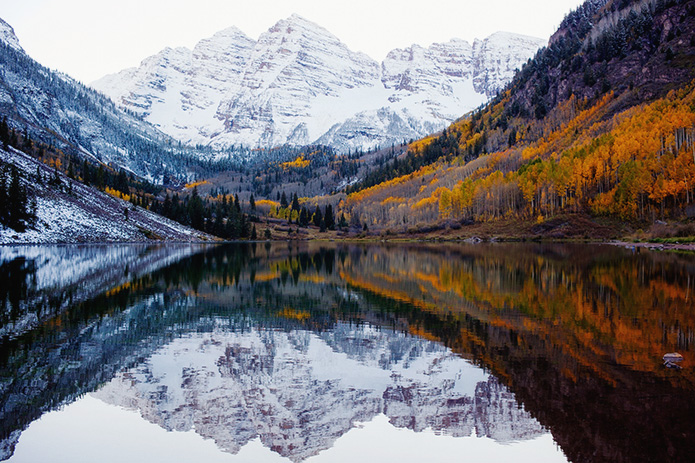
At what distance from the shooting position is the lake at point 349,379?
380 inches

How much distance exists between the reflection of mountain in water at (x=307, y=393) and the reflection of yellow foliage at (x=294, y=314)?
528 cm

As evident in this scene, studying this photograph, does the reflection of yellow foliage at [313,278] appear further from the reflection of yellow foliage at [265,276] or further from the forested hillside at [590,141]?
the forested hillside at [590,141]

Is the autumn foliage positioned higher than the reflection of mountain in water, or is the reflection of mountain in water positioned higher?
the autumn foliage

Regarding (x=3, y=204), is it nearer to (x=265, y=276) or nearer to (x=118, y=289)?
(x=265, y=276)

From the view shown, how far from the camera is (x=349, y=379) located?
13609mm

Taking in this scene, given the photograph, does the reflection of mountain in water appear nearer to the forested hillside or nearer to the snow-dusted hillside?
the forested hillside

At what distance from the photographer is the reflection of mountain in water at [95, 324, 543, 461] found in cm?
1050

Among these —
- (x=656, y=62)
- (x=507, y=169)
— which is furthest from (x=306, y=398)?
(x=656, y=62)

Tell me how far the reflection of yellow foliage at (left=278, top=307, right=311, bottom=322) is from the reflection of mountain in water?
5.28m

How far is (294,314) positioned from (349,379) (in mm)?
10345

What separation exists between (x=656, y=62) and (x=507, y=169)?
48322 millimetres

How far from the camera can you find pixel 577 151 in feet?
349

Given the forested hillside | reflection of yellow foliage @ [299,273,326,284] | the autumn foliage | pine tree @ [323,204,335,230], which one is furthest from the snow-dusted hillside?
the autumn foliage

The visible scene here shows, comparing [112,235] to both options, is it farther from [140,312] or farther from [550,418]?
[550,418]
